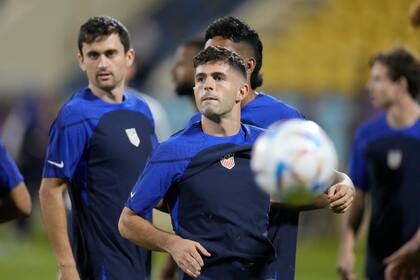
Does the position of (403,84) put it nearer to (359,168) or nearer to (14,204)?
(359,168)

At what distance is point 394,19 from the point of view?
17.9 meters

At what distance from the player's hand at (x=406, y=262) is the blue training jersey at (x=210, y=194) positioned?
6.37 feet

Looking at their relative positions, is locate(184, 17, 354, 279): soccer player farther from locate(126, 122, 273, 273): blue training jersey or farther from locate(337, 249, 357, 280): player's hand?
locate(337, 249, 357, 280): player's hand

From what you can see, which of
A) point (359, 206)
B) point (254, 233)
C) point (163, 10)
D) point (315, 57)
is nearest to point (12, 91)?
point (163, 10)

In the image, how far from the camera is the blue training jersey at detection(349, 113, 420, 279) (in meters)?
7.25

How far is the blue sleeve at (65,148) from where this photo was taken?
595 centimetres

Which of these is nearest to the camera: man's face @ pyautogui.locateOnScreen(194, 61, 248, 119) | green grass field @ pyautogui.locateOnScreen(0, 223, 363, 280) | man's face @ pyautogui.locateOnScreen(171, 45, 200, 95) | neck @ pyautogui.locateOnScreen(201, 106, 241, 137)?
man's face @ pyautogui.locateOnScreen(194, 61, 248, 119)

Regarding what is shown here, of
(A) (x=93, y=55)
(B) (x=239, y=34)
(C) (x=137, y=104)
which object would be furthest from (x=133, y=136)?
(B) (x=239, y=34)

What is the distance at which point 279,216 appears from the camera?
18.8 feet

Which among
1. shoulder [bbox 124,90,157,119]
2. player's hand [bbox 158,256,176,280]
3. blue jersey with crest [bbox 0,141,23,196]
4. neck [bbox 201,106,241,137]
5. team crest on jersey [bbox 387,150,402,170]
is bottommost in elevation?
player's hand [bbox 158,256,176,280]

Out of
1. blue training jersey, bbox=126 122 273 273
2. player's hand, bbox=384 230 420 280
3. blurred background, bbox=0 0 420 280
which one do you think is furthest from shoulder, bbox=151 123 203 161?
blurred background, bbox=0 0 420 280

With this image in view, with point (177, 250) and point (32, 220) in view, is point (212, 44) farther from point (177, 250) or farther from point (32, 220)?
point (32, 220)

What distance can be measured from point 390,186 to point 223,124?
2478 mm

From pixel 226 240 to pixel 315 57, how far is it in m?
13.2
